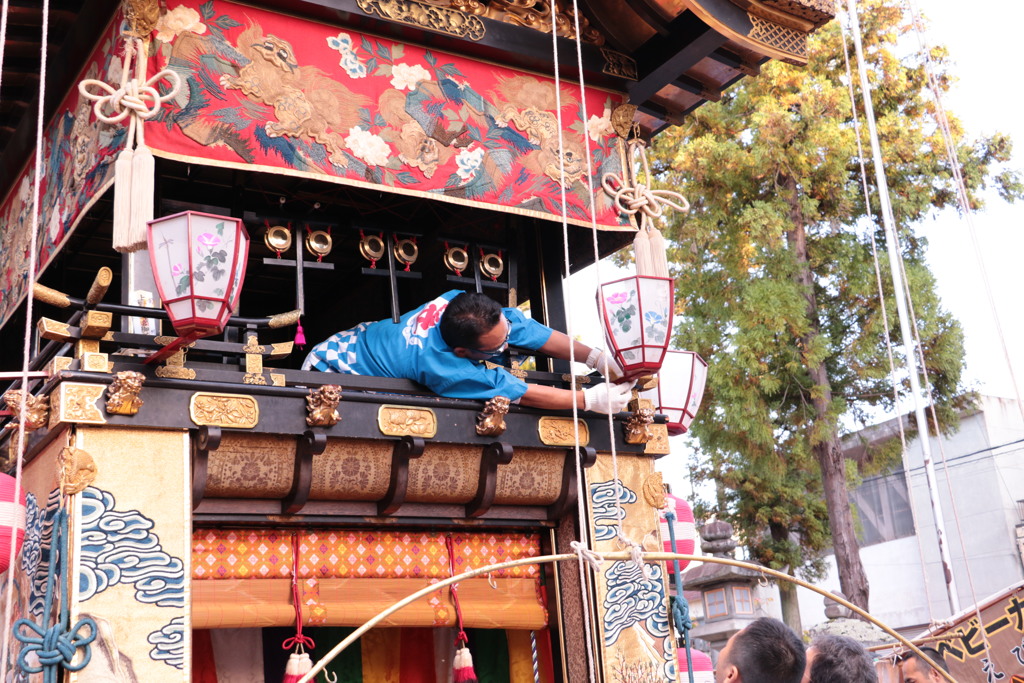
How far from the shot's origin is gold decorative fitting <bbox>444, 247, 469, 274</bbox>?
6262 mm

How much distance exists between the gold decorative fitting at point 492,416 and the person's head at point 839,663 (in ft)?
7.16

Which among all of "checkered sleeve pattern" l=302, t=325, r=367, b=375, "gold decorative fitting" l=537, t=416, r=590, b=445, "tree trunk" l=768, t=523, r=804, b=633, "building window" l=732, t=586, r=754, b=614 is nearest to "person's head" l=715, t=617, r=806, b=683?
"gold decorative fitting" l=537, t=416, r=590, b=445

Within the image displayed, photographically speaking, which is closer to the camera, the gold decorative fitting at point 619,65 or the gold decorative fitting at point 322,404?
the gold decorative fitting at point 322,404

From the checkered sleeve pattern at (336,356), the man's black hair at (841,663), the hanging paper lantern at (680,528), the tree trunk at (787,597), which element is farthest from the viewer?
the tree trunk at (787,597)

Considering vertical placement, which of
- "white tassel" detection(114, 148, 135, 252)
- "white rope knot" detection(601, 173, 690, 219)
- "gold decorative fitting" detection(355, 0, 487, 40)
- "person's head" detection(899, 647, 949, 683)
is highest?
"gold decorative fitting" detection(355, 0, 487, 40)

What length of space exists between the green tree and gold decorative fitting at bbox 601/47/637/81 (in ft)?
23.9

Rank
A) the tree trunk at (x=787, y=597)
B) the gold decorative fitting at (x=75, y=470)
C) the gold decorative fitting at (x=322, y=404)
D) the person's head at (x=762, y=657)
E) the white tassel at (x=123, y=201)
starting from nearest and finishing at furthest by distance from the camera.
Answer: the person's head at (x=762, y=657) < the gold decorative fitting at (x=75, y=470) < the white tassel at (x=123, y=201) < the gold decorative fitting at (x=322, y=404) < the tree trunk at (x=787, y=597)

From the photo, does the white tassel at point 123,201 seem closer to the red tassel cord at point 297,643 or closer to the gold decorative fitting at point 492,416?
the red tassel cord at point 297,643

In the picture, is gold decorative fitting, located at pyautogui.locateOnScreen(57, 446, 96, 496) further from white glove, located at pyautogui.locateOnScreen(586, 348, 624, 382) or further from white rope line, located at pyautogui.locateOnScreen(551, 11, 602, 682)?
white glove, located at pyautogui.locateOnScreen(586, 348, 624, 382)

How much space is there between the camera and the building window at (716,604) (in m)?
15.9

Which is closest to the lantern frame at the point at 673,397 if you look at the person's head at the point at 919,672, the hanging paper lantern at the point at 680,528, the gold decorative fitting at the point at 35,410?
the hanging paper lantern at the point at 680,528

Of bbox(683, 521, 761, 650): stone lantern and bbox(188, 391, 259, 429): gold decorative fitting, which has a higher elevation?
bbox(188, 391, 259, 429): gold decorative fitting

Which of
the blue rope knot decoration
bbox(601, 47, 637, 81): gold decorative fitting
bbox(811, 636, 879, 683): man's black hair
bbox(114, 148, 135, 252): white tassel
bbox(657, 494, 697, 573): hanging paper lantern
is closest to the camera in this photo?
bbox(811, 636, 879, 683): man's black hair

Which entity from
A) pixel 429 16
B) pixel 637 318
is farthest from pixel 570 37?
pixel 637 318
